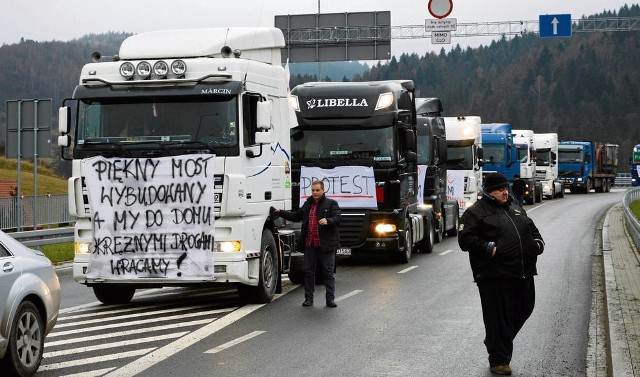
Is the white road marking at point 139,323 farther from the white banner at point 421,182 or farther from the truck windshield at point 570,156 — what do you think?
the truck windshield at point 570,156

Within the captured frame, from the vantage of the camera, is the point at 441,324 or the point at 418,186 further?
the point at 418,186

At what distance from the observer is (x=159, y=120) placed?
43.6 feet

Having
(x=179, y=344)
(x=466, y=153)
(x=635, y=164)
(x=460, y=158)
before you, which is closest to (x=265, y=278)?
(x=179, y=344)

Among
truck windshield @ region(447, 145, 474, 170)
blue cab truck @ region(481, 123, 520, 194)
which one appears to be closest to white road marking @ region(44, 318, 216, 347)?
truck windshield @ region(447, 145, 474, 170)

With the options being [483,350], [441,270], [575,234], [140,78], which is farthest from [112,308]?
[575,234]

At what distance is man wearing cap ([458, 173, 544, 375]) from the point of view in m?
8.81

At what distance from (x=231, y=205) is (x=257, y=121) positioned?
1.12 m

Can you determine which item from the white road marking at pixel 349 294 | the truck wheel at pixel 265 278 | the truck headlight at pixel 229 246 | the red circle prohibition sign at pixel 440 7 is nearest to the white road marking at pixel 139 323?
the truck wheel at pixel 265 278

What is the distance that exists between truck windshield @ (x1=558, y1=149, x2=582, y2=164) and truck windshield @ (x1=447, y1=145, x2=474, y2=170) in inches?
1429

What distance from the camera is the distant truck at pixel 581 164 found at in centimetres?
6875

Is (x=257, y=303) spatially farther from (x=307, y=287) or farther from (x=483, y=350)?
(x=483, y=350)

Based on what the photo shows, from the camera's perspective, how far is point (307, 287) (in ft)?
46.2

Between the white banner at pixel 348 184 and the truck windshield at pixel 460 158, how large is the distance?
45.8 ft

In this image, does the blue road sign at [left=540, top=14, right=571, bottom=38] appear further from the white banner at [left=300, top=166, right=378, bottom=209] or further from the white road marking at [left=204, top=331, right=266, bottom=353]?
the white road marking at [left=204, top=331, right=266, bottom=353]
